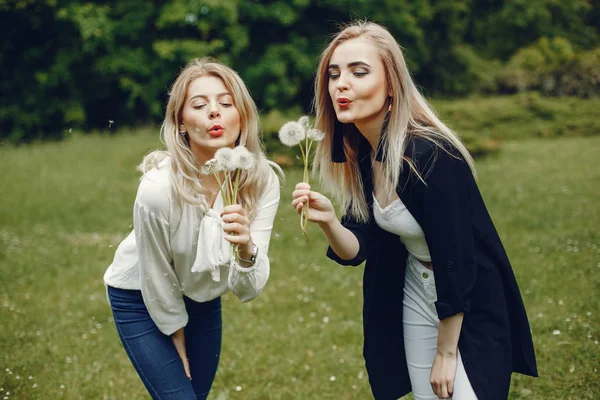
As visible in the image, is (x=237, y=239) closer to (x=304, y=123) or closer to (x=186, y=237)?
(x=186, y=237)

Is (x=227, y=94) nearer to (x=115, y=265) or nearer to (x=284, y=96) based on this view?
(x=115, y=265)

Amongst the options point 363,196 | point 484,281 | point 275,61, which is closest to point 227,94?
point 363,196

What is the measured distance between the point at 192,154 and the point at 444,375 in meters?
1.41

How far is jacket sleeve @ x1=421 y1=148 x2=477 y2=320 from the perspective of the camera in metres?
2.46

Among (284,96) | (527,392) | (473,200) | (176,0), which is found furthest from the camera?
(284,96)

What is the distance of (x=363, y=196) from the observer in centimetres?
291

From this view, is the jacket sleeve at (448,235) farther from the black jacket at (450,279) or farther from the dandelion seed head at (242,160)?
the dandelion seed head at (242,160)

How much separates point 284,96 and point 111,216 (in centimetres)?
1467

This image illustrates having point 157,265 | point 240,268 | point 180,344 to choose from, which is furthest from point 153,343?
point 240,268

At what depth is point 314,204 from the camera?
102 inches

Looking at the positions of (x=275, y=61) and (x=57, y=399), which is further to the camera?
(x=275, y=61)

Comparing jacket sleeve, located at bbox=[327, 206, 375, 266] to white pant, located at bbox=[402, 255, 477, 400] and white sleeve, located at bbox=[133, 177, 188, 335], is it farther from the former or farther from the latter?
white sleeve, located at bbox=[133, 177, 188, 335]

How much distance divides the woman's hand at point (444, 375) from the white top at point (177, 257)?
0.78 m

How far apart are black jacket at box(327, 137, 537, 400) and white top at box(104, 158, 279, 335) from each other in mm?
392
